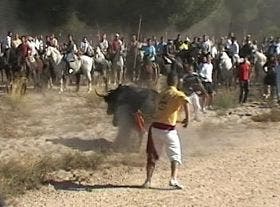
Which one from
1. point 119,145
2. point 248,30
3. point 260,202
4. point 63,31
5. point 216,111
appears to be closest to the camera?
point 260,202

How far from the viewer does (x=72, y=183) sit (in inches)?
439

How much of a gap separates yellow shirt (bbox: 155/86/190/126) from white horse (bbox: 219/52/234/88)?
1551 cm

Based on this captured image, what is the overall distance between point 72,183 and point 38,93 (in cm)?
1187

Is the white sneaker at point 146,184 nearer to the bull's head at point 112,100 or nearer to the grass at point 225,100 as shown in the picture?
the bull's head at point 112,100

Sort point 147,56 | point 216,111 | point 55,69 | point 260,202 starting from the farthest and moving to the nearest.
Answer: point 147,56 → point 55,69 → point 216,111 → point 260,202

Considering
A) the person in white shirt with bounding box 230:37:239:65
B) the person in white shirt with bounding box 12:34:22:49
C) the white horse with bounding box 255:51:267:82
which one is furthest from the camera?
the person in white shirt with bounding box 230:37:239:65

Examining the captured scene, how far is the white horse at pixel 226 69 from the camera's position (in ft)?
85.8

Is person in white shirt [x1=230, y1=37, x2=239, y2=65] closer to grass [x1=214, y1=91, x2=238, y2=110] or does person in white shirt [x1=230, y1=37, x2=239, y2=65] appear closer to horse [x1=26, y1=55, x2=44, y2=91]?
grass [x1=214, y1=91, x2=238, y2=110]

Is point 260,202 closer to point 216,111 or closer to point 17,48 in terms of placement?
point 216,111

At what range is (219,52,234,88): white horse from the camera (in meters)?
26.2

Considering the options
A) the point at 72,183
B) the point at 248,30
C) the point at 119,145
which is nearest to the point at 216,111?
the point at 119,145

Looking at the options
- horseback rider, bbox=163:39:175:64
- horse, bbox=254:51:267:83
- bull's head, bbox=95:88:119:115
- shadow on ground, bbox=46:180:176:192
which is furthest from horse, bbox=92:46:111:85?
shadow on ground, bbox=46:180:176:192

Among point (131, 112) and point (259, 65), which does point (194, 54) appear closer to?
point (259, 65)

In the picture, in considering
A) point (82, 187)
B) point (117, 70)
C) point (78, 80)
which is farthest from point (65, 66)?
point (82, 187)
